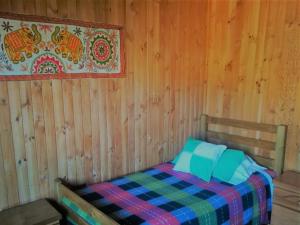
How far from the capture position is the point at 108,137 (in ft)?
8.07

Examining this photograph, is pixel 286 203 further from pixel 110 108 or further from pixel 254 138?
pixel 110 108

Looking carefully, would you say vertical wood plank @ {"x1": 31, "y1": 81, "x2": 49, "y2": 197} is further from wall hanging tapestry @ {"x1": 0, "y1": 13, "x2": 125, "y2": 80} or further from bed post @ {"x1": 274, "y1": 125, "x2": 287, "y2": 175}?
bed post @ {"x1": 274, "y1": 125, "x2": 287, "y2": 175}

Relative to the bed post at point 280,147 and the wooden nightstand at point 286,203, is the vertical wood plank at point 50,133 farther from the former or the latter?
the bed post at point 280,147

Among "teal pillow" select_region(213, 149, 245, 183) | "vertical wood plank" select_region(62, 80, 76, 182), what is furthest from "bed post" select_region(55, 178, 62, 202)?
"teal pillow" select_region(213, 149, 245, 183)

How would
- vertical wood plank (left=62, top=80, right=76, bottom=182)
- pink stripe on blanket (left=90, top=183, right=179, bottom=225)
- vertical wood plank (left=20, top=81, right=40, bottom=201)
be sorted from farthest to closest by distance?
vertical wood plank (left=62, top=80, right=76, bottom=182) < vertical wood plank (left=20, top=81, right=40, bottom=201) < pink stripe on blanket (left=90, top=183, right=179, bottom=225)

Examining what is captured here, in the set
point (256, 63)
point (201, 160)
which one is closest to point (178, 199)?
point (201, 160)

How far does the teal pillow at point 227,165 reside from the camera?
245 centimetres

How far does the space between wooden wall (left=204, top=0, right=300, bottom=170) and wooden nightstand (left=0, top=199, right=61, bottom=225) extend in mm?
2132

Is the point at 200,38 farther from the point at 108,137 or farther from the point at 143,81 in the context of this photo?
the point at 108,137

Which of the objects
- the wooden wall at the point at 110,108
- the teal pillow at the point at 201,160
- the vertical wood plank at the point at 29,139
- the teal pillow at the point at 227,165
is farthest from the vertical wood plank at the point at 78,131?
the teal pillow at the point at 227,165

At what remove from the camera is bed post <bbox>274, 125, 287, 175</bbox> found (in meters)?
2.55

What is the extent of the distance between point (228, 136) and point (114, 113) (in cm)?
139

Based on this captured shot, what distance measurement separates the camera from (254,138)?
2.82 meters

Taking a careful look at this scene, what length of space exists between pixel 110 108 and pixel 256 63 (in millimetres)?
1596
